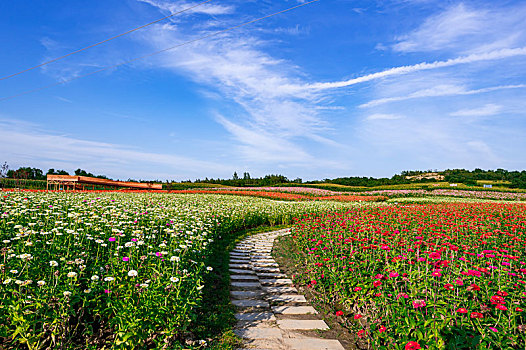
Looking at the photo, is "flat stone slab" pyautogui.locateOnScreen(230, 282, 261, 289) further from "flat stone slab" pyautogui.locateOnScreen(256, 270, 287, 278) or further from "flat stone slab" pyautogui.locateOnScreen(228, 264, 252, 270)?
"flat stone slab" pyautogui.locateOnScreen(228, 264, 252, 270)

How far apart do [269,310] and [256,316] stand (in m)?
0.31

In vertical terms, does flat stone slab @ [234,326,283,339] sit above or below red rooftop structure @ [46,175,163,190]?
below

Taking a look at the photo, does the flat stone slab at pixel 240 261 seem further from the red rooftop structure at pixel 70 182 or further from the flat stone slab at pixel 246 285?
the red rooftop structure at pixel 70 182

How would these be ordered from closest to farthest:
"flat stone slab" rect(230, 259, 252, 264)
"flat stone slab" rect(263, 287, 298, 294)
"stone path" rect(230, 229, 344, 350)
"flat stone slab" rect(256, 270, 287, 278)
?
"stone path" rect(230, 229, 344, 350)
"flat stone slab" rect(263, 287, 298, 294)
"flat stone slab" rect(256, 270, 287, 278)
"flat stone slab" rect(230, 259, 252, 264)

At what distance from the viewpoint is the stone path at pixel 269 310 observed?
144 inches

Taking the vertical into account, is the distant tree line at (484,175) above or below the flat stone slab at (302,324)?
above

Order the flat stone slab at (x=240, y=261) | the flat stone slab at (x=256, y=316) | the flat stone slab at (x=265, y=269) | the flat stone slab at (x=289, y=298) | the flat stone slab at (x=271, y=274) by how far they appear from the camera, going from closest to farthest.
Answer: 1. the flat stone slab at (x=256, y=316)
2. the flat stone slab at (x=289, y=298)
3. the flat stone slab at (x=271, y=274)
4. the flat stone slab at (x=265, y=269)
5. the flat stone slab at (x=240, y=261)

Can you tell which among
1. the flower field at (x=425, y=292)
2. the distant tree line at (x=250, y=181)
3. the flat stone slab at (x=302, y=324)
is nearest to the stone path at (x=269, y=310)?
the flat stone slab at (x=302, y=324)

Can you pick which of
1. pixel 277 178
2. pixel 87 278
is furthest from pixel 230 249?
pixel 277 178

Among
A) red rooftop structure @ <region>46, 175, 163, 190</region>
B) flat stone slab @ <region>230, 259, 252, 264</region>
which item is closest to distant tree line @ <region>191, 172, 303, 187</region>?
red rooftop structure @ <region>46, 175, 163, 190</region>

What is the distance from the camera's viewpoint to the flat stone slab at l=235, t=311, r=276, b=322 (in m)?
4.29

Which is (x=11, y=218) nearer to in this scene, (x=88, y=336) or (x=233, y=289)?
(x=88, y=336)

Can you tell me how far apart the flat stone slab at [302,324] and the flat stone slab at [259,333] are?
0.19m

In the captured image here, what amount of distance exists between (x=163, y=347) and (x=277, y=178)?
45.9 meters
